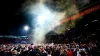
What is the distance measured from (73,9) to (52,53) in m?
2.14

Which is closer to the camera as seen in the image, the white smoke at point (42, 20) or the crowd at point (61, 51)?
the crowd at point (61, 51)

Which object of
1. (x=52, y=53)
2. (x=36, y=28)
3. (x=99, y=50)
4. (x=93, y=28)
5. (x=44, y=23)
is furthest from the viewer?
(x=36, y=28)

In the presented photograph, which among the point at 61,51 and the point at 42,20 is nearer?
the point at 61,51

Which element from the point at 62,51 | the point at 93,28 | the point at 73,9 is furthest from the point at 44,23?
the point at 93,28

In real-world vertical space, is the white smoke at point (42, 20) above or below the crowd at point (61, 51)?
above

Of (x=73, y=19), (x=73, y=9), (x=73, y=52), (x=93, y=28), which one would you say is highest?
(x=73, y=9)

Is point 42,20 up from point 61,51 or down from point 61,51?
up

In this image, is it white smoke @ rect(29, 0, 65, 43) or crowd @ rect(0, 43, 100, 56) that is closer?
crowd @ rect(0, 43, 100, 56)

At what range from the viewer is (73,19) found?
6082 millimetres

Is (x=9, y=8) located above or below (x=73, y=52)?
above

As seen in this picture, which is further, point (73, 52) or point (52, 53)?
point (52, 53)

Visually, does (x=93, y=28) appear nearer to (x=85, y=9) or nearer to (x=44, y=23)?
(x=85, y=9)

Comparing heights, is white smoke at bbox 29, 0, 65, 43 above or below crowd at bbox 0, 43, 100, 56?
above

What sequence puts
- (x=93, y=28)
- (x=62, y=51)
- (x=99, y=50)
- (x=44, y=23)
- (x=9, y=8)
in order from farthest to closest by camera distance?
(x=9, y=8) < (x=44, y=23) < (x=62, y=51) < (x=93, y=28) < (x=99, y=50)
